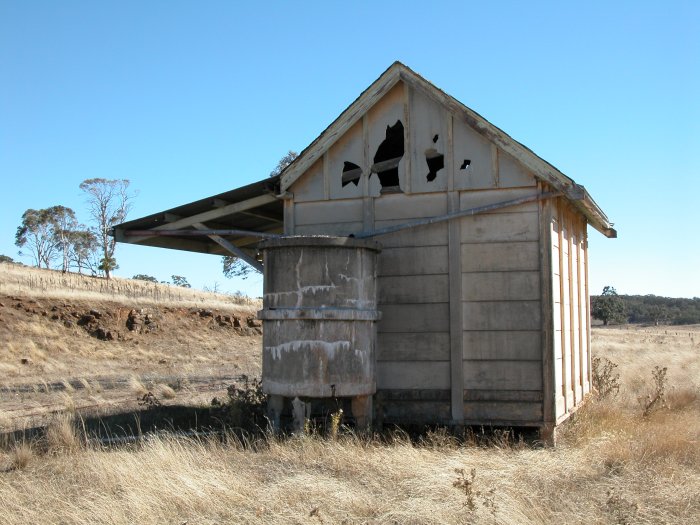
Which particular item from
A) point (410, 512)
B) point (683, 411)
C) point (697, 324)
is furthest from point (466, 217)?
point (697, 324)

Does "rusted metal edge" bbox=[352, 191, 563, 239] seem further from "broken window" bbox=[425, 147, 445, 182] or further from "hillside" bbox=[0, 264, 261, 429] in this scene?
"hillside" bbox=[0, 264, 261, 429]

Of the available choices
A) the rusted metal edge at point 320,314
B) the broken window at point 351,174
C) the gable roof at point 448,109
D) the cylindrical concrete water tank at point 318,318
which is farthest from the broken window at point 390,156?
the rusted metal edge at point 320,314

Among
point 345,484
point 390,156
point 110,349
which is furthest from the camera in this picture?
point 110,349

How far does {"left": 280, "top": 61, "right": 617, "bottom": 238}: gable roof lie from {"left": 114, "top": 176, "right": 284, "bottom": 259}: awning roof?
1.87 feet

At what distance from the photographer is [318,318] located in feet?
28.4

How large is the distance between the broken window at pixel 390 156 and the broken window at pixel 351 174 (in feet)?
0.88

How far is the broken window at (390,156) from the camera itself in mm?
9812

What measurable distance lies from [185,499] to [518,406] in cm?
447

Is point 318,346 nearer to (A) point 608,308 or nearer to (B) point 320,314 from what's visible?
(B) point 320,314

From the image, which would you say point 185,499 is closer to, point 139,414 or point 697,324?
point 139,414

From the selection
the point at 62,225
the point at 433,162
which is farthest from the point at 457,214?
the point at 62,225

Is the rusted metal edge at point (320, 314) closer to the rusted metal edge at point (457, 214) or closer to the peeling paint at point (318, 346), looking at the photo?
the peeling paint at point (318, 346)

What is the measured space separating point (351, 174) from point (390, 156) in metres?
1.20

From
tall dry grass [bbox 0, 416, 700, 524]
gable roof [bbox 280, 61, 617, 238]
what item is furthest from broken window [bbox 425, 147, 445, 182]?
tall dry grass [bbox 0, 416, 700, 524]
